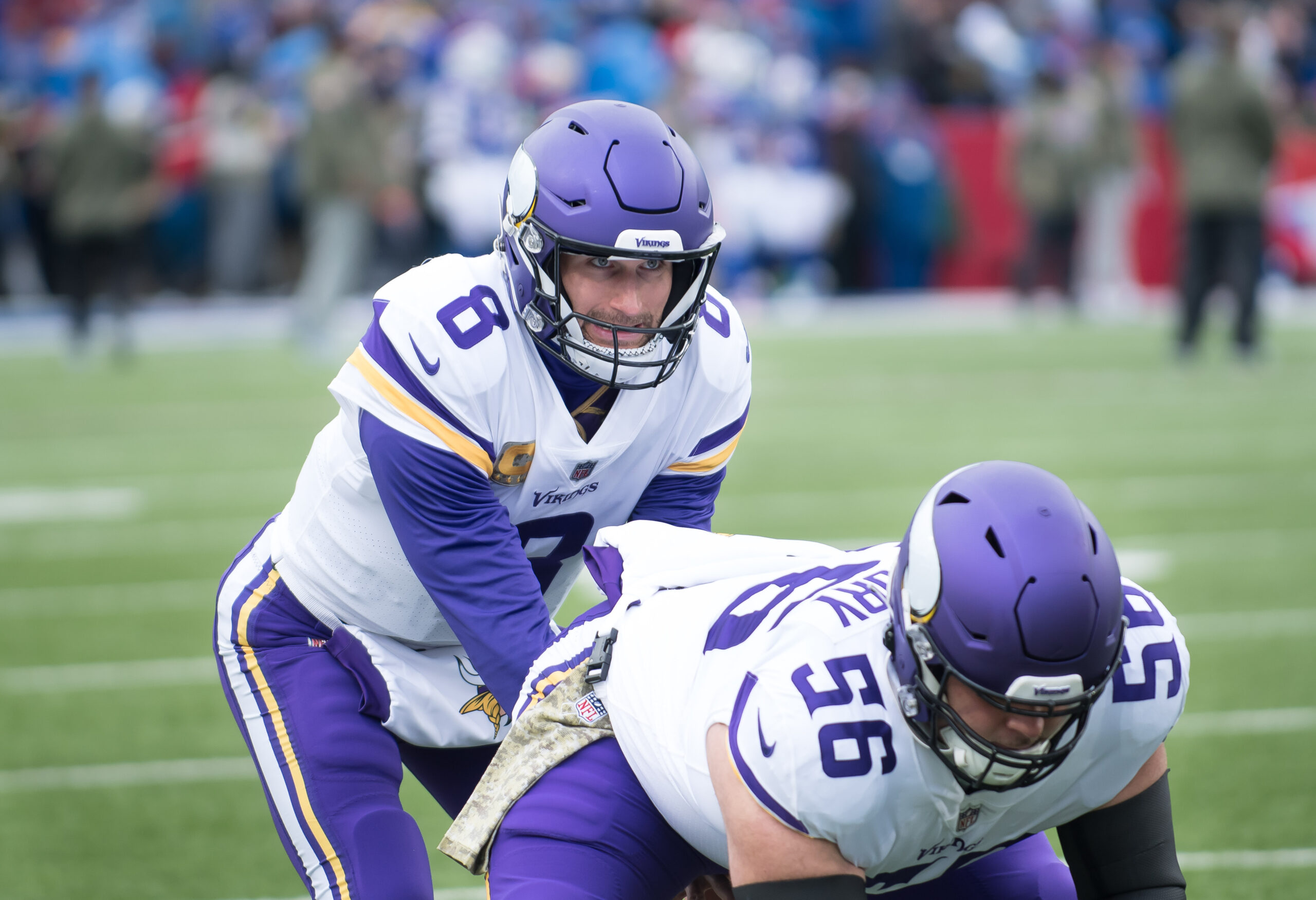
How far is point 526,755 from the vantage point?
8.20 feet

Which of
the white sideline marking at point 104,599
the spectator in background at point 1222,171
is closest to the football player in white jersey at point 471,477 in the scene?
the white sideline marking at point 104,599

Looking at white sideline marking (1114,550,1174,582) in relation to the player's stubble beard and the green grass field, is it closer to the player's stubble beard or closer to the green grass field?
the green grass field

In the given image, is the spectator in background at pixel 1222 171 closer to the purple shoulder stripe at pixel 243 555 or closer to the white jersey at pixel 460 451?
the white jersey at pixel 460 451

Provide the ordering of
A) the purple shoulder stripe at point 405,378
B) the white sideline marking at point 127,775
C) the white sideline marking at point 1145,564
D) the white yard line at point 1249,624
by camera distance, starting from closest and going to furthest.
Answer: the purple shoulder stripe at point 405,378 < the white sideline marking at point 127,775 < the white yard line at point 1249,624 < the white sideline marking at point 1145,564

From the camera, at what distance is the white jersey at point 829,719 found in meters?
2.07

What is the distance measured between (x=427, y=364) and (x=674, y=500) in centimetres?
57

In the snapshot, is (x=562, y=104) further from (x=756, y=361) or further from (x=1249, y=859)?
(x=1249, y=859)

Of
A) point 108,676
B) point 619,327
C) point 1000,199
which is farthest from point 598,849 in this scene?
point 1000,199

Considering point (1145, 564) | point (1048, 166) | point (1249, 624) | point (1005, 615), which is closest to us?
point (1005, 615)

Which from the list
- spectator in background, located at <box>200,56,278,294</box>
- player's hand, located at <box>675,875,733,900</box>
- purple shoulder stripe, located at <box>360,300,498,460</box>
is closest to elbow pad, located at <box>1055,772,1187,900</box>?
player's hand, located at <box>675,875,733,900</box>

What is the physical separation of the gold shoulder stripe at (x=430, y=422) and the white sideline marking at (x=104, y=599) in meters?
3.93

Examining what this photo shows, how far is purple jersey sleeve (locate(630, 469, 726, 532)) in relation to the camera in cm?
307

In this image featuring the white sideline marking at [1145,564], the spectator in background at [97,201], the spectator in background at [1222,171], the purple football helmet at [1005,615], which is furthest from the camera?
the spectator in background at [97,201]

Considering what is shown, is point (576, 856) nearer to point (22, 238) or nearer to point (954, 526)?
point (954, 526)
